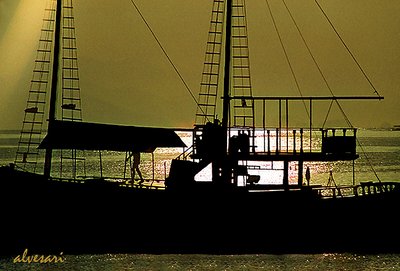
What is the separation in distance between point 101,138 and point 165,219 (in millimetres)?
5246

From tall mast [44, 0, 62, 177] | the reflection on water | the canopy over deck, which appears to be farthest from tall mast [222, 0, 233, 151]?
tall mast [44, 0, 62, 177]

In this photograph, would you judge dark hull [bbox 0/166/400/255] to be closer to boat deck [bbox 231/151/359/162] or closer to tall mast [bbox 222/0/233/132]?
boat deck [bbox 231/151/359/162]

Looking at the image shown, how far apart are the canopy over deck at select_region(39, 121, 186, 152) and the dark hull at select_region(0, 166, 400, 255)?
99.0 inches

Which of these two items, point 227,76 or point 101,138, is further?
point 101,138

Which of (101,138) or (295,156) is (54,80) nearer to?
(101,138)

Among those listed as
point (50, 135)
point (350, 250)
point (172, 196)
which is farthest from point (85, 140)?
point (350, 250)

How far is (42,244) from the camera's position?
44156 mm

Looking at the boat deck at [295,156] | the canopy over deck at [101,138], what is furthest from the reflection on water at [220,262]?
the canopy over deck at [101,138]

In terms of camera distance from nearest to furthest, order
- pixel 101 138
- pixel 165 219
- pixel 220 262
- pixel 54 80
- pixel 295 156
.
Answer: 1. pixel 220 262
2. pixel 295 156
3. pixel 165 219
4. pixel 54 80
5. pixel 101 138

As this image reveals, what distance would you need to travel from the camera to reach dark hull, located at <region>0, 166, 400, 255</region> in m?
43.4

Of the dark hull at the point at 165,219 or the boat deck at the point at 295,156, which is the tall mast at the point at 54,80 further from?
the boat deck at the point at 295,156

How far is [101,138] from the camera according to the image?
45.4 metres

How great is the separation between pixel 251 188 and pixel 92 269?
8881mm

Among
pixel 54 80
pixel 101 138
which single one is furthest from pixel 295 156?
pixel 54 80
